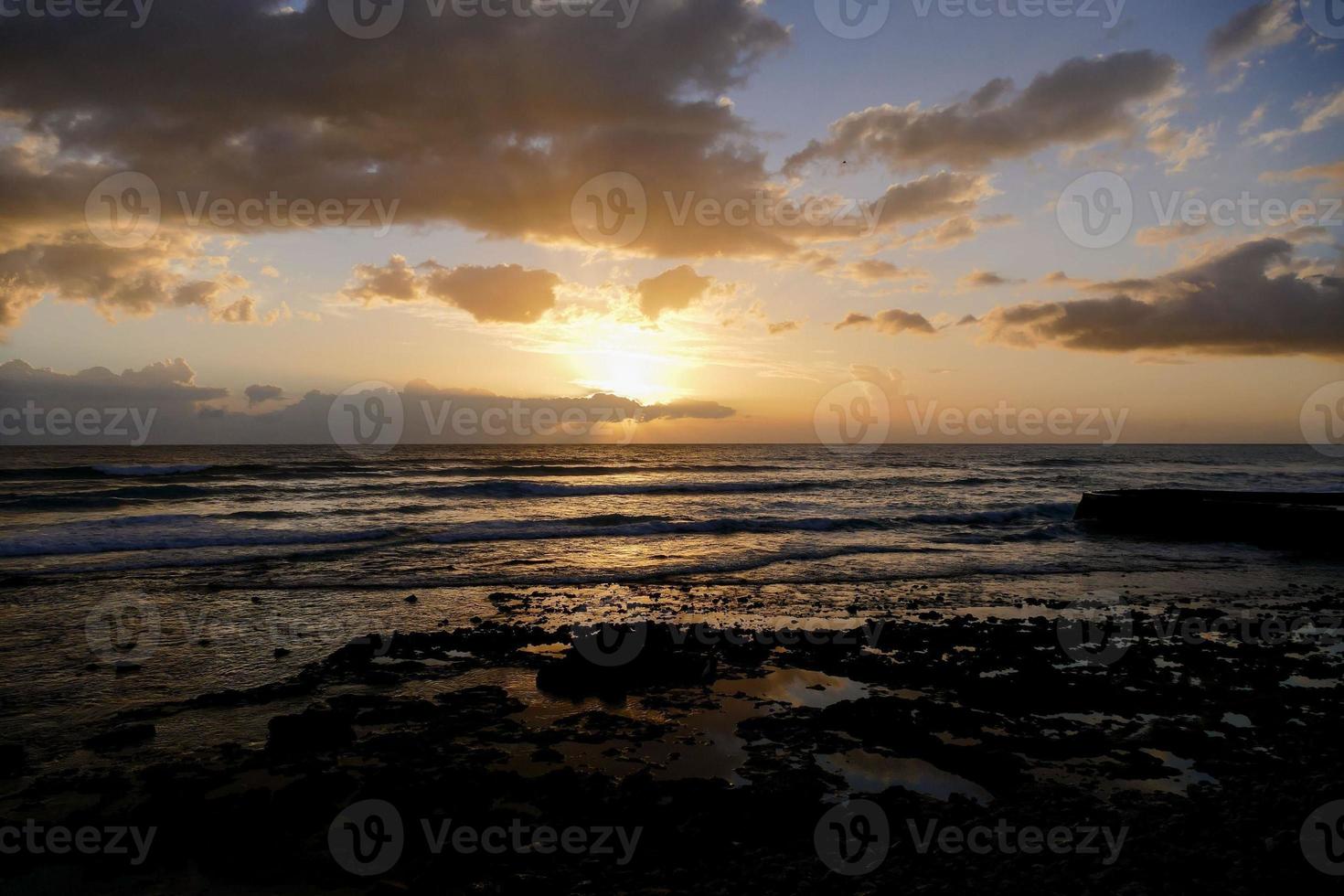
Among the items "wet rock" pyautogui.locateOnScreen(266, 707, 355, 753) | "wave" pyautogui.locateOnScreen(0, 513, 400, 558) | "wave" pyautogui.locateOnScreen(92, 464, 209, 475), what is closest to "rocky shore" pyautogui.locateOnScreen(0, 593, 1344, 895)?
"wet rock" pyautogui.locateOnScreen(266, 707, 355, 753)

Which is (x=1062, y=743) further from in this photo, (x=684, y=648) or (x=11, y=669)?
(x=11, y=669)

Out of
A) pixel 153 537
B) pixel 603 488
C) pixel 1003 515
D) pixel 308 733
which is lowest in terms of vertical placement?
pixel 153 537

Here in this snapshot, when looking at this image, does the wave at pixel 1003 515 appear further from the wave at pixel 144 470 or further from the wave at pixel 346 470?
the wave at pixel 144 470

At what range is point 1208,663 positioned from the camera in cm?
1029

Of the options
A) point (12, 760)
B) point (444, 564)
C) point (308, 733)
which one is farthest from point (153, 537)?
point (308, 733)

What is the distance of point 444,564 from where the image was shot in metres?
19.6

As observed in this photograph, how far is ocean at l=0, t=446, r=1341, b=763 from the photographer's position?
442 inches

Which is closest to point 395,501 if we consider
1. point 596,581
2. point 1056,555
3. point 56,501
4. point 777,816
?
point 56,501


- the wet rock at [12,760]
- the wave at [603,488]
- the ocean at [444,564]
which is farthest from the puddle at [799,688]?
the wave at [603,488]

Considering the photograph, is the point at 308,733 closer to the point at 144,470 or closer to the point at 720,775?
the point at 720,775

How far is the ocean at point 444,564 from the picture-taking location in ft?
36.8

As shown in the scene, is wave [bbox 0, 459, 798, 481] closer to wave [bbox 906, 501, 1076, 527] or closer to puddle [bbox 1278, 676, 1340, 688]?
wave [bbox 906, 501, 1076, 527]

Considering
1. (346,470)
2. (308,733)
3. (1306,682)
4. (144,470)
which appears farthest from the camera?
(346,470)

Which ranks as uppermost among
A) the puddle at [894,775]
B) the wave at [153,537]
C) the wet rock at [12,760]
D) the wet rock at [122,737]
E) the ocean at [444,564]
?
the puddle at [894,775]
